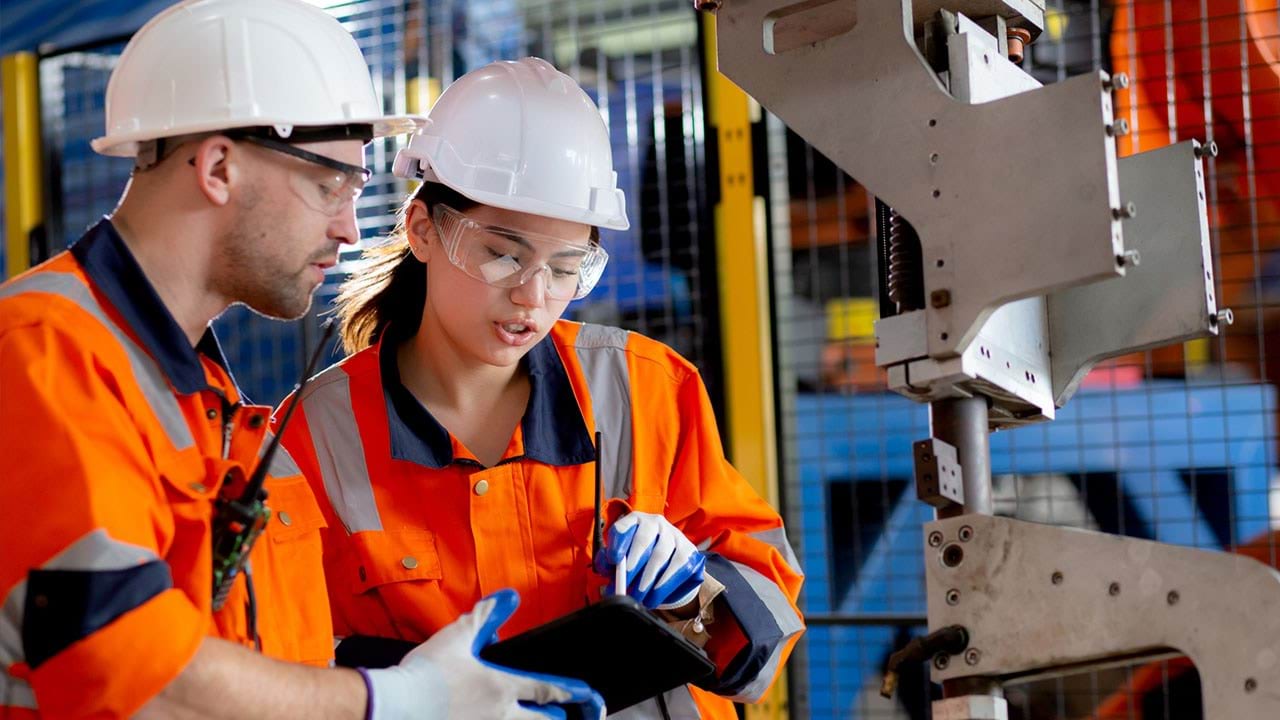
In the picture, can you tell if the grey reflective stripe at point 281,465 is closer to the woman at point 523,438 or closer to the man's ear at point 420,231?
the woman at point 523,438

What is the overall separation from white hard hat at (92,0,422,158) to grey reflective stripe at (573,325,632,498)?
80 cm

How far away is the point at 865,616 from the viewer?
4.43 meters

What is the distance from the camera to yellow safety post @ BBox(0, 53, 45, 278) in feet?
17.7

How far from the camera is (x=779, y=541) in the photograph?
10.1 feet

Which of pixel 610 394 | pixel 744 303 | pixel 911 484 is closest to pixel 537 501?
pixel 610 394

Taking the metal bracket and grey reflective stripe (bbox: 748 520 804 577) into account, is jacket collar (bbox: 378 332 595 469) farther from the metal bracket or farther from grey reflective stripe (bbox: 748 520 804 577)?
the metal bracket

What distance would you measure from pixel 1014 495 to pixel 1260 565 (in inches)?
94.7

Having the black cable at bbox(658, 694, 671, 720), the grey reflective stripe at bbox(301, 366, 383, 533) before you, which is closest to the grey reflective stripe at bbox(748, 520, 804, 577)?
the black cable at bbox(658, 694, 671, 720)

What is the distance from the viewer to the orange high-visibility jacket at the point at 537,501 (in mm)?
2855

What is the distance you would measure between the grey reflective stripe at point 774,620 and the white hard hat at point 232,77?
1.15 m

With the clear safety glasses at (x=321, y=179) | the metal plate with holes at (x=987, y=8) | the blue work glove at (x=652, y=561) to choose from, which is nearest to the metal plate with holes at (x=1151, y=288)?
the metal plate with holes at (x=987, y=8)

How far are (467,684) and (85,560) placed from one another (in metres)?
0.64

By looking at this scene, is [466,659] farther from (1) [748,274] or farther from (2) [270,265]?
(1) [748,274]

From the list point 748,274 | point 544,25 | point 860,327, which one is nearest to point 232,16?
point 748,274
